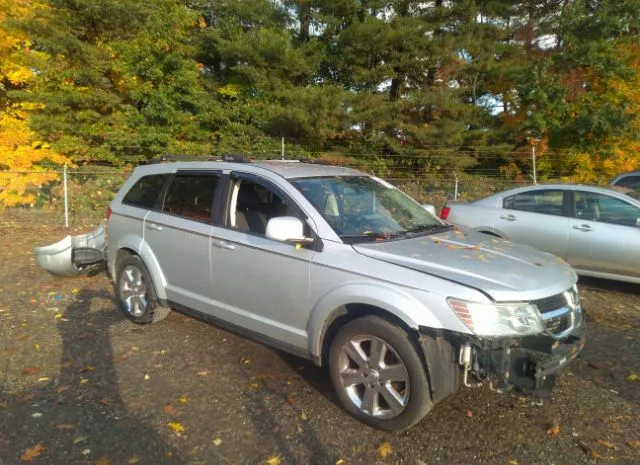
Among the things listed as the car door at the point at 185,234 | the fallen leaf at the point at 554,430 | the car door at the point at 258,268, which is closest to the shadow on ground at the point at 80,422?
the car door at the point at 185,234

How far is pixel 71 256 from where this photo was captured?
704 centimetres

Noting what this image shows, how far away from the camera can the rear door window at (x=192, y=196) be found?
471cm

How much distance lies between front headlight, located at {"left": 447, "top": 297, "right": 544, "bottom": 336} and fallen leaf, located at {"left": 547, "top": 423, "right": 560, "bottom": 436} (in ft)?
2.62

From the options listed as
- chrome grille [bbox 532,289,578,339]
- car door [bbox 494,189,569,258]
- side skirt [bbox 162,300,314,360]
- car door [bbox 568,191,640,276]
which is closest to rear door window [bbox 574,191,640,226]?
car door [bbox 568,191,640,276]

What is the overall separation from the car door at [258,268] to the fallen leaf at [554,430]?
179 centimetres

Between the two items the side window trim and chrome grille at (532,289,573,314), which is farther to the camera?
the side window trim

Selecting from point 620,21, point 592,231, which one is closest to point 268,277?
point 592,231

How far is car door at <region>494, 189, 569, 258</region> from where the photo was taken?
22.9ft

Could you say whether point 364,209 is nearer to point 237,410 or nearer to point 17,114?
point 237,410

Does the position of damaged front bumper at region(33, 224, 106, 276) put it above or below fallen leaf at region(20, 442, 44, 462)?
above

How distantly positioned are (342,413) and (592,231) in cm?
475

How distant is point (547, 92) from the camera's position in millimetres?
20219

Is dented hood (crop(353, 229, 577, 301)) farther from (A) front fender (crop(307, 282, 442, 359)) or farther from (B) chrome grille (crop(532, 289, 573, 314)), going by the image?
(A) front fender (crop(307, 282, 442, 359))

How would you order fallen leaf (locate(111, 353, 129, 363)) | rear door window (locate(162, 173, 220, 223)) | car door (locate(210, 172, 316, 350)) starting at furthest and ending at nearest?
rear door window (locate(162, 173, 220, 223)) < fallen leaf (locate(111, 353, 129, 363)) < car door (locate(210, 172, 316, 350))
